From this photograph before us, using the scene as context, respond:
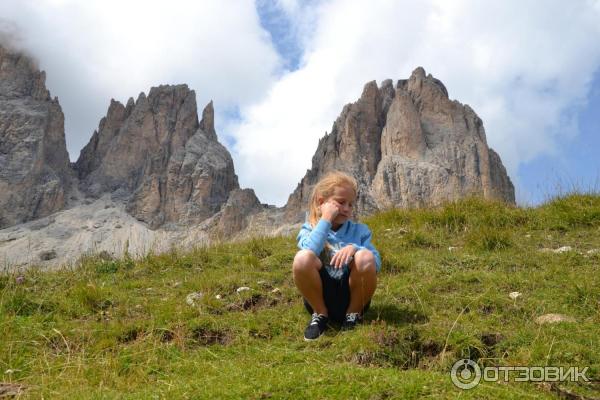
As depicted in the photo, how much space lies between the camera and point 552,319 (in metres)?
4.55

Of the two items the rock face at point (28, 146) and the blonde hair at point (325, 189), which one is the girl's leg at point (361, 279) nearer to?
the blonde hair at point (325, 189)

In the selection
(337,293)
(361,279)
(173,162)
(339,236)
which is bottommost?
(337,293)

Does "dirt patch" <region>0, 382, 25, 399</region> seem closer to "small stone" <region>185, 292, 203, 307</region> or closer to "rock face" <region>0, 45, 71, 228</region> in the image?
"small stone" <region>185, 292, 203, 307</region>

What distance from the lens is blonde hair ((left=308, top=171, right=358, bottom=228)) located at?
16.1 feet

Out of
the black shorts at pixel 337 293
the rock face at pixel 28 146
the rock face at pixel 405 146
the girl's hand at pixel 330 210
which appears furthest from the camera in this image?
the rock face at pixel 28 146

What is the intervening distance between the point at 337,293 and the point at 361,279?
1.24ft

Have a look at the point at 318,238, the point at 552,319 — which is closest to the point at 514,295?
the point at 552,319

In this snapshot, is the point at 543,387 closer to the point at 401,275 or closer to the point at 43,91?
the point at 401,275

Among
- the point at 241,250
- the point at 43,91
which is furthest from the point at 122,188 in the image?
the point at 241,250

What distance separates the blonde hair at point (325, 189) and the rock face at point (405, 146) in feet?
297

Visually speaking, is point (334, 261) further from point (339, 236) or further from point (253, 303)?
point (253, 303)

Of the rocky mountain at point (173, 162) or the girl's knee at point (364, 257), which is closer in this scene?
the girl's knee at point (364, 257)

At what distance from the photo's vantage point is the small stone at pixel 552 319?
4.48 metres

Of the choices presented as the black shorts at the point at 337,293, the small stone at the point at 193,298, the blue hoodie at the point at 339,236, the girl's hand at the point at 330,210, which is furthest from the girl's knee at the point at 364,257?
the small stone at the point at 193,298
